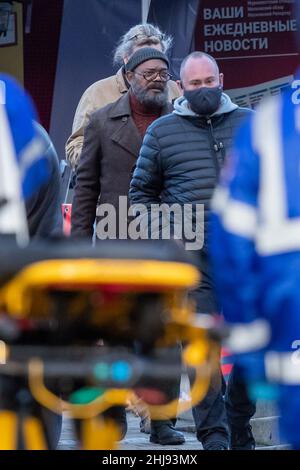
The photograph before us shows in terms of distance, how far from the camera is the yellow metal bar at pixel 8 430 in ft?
14.8

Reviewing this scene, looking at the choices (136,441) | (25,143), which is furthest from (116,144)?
(25,143)

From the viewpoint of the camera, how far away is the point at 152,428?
29.5ft

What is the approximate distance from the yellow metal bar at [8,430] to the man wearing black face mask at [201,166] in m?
3.50

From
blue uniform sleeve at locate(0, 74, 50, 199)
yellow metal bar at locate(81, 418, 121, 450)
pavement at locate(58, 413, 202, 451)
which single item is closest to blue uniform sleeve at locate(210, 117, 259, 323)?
yellow metal bar at locate(81, 418, 121, 450)

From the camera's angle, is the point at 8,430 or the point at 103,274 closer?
the point at 103,274

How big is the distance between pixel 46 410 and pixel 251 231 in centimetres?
99

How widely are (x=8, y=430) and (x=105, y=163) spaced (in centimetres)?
470

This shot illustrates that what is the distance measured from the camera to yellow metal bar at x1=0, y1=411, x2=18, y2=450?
4.52 metres

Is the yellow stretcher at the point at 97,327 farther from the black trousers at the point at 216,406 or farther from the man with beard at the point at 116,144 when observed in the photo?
the man with beard at the point at 116,144

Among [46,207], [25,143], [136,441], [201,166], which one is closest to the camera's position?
[25,143]

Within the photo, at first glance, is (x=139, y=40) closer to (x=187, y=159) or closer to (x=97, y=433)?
(x=187, y=159)

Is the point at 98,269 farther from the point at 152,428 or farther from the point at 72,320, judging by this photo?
the point at 152,428

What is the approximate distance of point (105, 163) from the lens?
9.14 m

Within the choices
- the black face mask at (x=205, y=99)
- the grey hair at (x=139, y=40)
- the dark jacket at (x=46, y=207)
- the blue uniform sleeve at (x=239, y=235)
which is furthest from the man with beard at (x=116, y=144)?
the blue uniform sleeve at (x=239, y=235)
